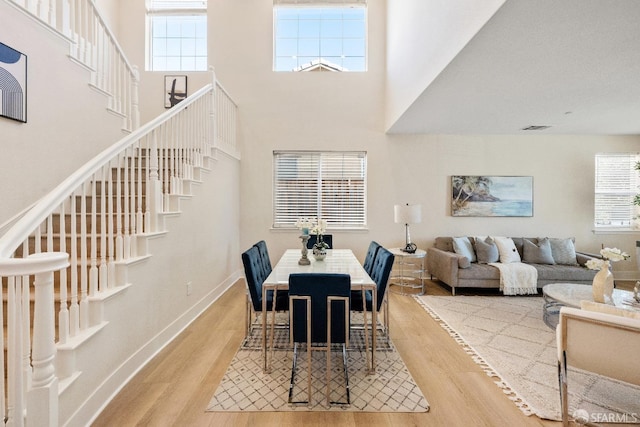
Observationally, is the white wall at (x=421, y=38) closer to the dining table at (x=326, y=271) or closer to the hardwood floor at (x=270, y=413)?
the dining table at (x=326, y=271)

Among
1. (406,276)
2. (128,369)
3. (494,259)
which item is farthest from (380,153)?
(128,369)

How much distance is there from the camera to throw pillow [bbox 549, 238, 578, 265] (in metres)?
4.57

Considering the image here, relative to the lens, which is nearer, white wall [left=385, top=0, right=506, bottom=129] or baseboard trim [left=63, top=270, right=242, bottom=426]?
baseboard trim [left=63, top=270, right=242, bottom=426]

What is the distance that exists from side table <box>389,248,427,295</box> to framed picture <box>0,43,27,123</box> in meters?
4.38

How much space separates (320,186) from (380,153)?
3.92 ft

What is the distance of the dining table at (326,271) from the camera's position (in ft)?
7.77

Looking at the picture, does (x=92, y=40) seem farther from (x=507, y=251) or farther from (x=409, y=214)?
(x=507, y=251)

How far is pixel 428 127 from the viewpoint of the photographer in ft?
15.3

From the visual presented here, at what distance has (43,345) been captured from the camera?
1298 mm

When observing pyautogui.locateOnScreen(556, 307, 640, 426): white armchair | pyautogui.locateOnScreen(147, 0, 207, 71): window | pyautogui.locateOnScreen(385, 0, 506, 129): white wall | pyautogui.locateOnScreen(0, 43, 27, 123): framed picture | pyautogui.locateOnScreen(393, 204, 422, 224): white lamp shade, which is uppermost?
pyautogui.locateOnScreen(147, 0, 207, 71): window

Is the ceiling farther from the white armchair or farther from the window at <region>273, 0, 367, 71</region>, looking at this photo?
the white armchair

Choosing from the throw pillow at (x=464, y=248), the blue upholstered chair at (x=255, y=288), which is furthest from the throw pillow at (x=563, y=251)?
the blue upholstered chair at (x=255, y=288)

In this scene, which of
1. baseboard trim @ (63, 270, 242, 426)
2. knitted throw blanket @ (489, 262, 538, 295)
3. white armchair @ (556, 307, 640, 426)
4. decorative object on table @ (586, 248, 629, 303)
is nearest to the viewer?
white armchair @ (556, 307, 640, 426)

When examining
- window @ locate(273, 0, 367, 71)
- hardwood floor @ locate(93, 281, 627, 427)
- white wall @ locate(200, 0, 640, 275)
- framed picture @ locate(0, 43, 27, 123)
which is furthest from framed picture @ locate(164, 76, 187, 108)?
hardwood floor @ locate(93, 281, 627, 427)
